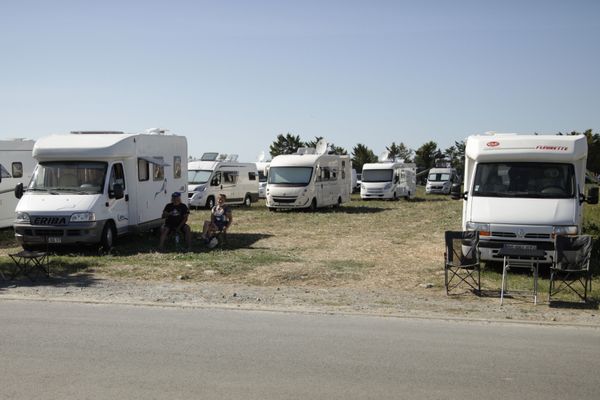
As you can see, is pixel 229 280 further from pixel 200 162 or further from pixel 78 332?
pixel 200 162

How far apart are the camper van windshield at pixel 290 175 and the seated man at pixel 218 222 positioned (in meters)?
11.4

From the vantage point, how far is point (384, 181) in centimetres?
3678

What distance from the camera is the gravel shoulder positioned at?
Result: 863cm

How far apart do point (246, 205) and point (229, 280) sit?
1999 cm

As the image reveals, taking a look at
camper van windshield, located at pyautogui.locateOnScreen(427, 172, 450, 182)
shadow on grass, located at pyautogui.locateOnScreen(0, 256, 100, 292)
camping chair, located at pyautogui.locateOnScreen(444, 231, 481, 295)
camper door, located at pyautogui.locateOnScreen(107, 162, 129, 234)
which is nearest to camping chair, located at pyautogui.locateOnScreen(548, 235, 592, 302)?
camping chair, located at pyautogui.locateOnScreen(444, 231, 481, 295)

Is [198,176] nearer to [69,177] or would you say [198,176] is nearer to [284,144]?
[69,177]

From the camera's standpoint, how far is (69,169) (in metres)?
14.6

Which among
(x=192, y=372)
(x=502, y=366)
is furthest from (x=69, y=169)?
(x=502, y=366)

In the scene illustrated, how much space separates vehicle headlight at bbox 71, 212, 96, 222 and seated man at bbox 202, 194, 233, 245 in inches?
108

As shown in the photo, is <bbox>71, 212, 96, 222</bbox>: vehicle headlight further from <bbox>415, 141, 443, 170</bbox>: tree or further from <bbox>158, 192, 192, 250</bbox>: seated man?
<bbox>415, 141, 443, 170</bbox>: tree

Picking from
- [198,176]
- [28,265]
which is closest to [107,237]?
[28,265]

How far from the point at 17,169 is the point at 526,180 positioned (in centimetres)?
1488

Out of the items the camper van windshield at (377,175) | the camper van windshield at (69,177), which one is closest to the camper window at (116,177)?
the camper van windshield at (69,177)

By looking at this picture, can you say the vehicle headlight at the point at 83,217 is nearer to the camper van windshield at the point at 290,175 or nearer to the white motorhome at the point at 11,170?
the white motorhome at the point at 11,170
